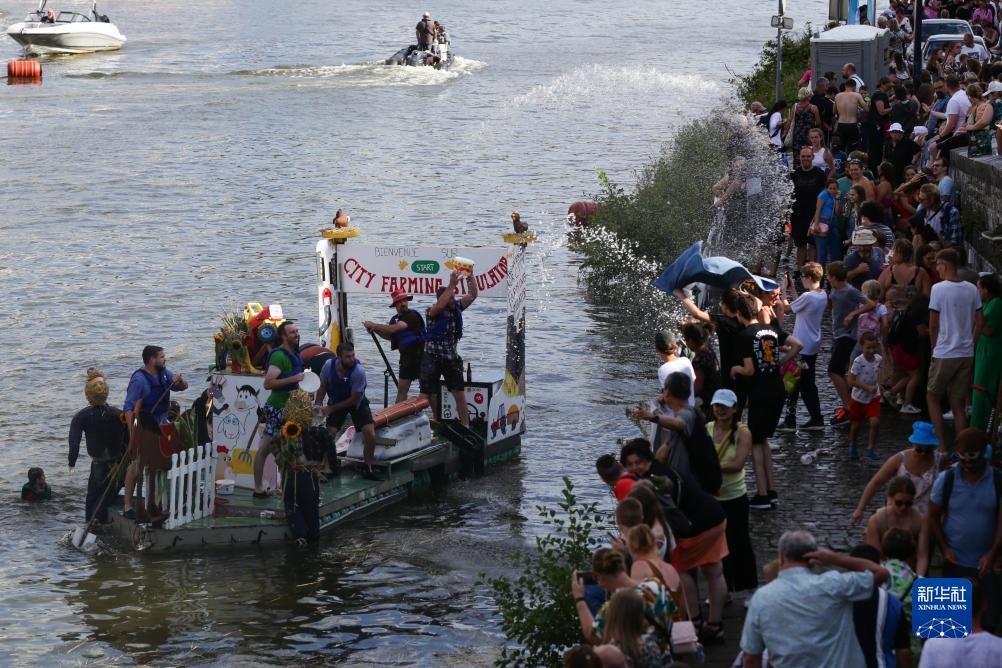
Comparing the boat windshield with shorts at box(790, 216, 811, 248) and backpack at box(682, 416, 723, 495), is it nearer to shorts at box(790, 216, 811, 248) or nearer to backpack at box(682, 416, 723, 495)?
shorts at box(790, 216, 811, 248)

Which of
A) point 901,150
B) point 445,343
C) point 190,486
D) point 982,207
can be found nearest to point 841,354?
point 982,207

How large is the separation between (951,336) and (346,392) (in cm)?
572

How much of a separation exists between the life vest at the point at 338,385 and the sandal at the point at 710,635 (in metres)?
5.64

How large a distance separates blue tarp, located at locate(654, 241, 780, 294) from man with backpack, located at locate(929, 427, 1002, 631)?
182 inches

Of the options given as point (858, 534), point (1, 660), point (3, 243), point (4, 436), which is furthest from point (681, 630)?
point (3, 243)

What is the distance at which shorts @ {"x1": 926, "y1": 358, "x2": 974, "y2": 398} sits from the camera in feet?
40.4

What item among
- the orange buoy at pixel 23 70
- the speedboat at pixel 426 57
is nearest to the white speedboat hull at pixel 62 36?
the orange buoy at pixel 23 70

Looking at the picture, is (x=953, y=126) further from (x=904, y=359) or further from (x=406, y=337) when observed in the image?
(x=406, y=337)

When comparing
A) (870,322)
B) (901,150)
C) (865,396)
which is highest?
(901,150)

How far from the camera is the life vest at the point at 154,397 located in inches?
526

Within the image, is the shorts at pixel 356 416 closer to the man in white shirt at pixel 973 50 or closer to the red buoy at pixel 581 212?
the man in white shirt at pixel 973 50

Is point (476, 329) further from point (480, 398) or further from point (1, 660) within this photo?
point (1, 660)

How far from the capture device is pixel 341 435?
1473 centimetres

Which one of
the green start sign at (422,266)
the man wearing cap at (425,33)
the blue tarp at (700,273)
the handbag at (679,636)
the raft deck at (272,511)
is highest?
the man wearing cap at (425,33)
